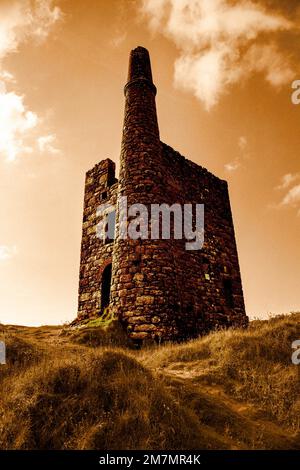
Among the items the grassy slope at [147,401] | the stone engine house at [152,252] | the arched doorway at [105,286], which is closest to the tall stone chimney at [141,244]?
the stone engine house at [152,252]

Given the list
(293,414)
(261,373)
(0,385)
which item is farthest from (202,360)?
(0,385)

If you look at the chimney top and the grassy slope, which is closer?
the grassy slope

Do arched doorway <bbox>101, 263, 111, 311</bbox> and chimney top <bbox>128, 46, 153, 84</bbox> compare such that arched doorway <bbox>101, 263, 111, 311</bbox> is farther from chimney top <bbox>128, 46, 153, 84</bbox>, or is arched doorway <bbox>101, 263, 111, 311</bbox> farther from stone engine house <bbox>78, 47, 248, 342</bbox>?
chimney top <bbox>128, 46, 153, 84</bbox>

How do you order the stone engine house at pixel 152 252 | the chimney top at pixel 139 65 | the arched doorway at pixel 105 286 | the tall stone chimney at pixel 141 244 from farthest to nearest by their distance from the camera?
the arched doorway at pixel 105 286, the chimney top at pixel 139 65, the stone engine house at pixel 152 252, the tall stone chimney at pixel 141 244

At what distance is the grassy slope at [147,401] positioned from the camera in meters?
3.41

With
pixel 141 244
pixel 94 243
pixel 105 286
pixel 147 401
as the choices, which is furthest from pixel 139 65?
pixel 147 401

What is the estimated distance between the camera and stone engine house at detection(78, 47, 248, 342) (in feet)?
27.4

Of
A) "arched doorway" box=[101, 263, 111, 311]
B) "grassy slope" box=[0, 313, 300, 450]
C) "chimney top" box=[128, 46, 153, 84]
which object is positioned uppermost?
"chimney top" box=[128, 46, 153, 84]

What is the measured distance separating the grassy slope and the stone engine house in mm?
2514

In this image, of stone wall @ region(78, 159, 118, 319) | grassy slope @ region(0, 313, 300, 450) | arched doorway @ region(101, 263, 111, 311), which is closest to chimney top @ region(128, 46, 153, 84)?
stone wall @ region(78, 159, 118, 319)

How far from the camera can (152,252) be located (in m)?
8.80

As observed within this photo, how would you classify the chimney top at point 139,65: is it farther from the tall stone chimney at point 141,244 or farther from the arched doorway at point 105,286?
the arched doorway at point 105,286

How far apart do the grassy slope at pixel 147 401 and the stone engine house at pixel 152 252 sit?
99.0 inches
